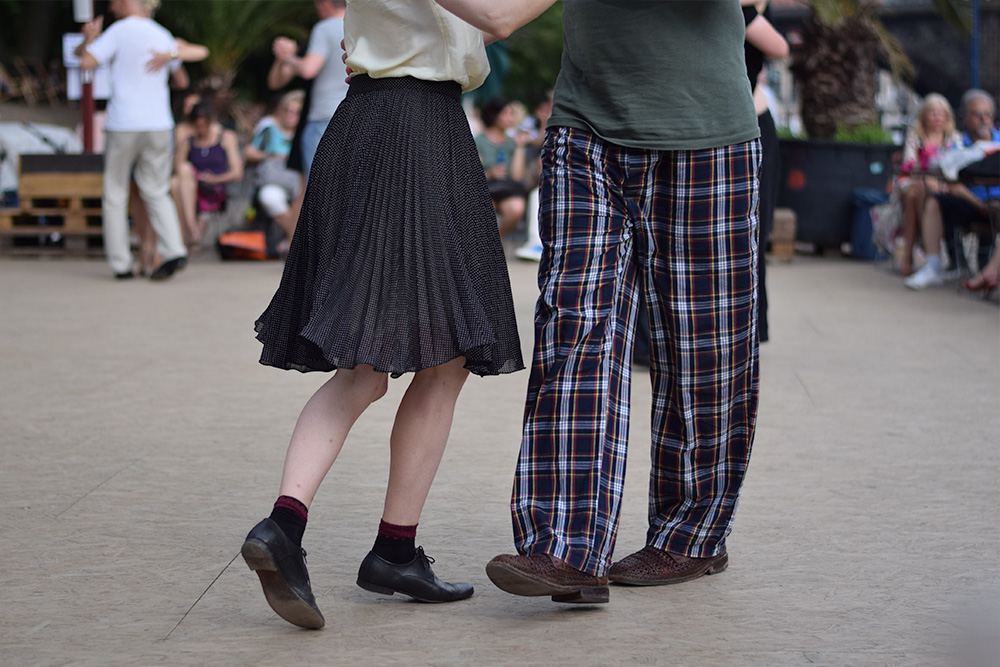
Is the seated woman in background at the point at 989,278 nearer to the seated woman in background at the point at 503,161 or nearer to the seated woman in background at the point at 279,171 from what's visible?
the seated woman in background at the point at 503,161

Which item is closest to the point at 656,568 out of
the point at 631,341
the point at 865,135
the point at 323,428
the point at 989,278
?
the point at 631,341

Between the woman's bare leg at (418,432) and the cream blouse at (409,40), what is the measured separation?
636 mm

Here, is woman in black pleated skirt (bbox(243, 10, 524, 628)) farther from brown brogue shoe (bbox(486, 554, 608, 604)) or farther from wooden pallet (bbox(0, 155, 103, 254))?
wooden pallet (bbox(0, 155, 103, 254))

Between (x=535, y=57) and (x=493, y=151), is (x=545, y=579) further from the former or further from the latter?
(x=535, y=57)

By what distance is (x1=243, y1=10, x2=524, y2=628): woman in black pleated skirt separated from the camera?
103 inches

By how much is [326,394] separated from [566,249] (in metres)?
0.61

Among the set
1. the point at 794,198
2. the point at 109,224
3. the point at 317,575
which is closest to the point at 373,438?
the point at 317,575

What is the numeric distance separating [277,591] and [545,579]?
558 mm

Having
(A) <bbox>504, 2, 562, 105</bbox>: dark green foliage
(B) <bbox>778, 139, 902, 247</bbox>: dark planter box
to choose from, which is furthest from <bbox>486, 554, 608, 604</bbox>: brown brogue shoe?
(A) <bbox>504, 2, 562, 105</bbox>: dark green foliage

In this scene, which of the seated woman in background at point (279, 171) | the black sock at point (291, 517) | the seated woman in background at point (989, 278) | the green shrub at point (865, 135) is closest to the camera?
the black sock at point (291, 517)

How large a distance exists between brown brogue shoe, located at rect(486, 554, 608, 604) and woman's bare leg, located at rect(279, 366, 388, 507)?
0.41 metres

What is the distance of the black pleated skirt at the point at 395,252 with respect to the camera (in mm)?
2639

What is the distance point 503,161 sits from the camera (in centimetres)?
1247

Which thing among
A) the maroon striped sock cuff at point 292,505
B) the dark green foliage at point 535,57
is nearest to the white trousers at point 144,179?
the maroon striped sock cuff at point 292,505
